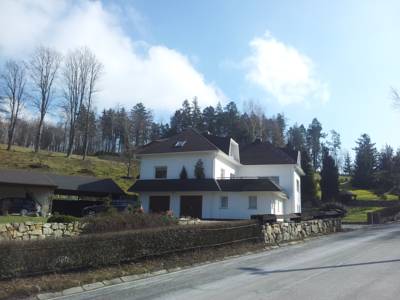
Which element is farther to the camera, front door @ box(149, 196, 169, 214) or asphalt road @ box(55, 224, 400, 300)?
front door @ box(149, 196, 169, 214)

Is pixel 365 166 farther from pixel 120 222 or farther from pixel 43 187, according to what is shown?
pixel 120 222

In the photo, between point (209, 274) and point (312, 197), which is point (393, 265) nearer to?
point (209, 274)

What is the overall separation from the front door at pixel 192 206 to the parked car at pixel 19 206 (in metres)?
13.1

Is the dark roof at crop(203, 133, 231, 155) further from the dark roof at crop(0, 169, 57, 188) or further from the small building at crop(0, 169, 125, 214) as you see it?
the dark roof at crop(0, 169, 57, 188)

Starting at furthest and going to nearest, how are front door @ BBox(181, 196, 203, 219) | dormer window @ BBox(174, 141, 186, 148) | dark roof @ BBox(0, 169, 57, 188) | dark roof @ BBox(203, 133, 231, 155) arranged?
dark roof @ BBox(203, 133, 231, 155) < dormer window @ BBox(174, 141, 186, 148) < front door @ BBox(181, 196, 203, 219) < dark roof @ BBox(0, 169, 57, 188)

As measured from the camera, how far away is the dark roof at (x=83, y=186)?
39.9m

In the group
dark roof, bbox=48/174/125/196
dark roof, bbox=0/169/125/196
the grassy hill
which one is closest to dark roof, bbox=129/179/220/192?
dark roof, bbox=48/174/125/196

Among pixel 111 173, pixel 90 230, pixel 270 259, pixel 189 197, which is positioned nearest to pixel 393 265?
pixel 270 259

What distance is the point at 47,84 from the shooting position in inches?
2766

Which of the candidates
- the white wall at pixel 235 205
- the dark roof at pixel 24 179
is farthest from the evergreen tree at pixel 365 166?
the dark roof at pixel 24 179

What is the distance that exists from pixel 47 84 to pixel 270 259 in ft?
208

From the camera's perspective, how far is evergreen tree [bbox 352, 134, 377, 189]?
3531 inches

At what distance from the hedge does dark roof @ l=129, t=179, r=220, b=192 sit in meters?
21.0

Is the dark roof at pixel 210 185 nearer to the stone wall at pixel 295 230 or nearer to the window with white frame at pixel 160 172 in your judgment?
the window with white frame at pixel 160 172
